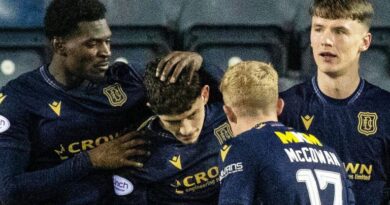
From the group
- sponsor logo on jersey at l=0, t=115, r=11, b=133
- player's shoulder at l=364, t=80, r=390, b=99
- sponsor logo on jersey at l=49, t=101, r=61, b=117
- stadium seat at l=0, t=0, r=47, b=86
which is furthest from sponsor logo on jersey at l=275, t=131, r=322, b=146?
stadium seat at l=0, t=0, r=47, b=86

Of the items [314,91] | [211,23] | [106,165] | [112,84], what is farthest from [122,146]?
[211,23]

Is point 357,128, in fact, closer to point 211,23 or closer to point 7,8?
point 211,23

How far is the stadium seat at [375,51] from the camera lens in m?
4.40

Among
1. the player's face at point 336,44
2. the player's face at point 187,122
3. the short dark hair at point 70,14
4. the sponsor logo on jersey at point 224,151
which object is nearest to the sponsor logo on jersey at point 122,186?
the player's face at point 187,122

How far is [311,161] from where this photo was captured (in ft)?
8.25

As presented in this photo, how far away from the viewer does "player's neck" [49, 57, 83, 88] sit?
336 cm

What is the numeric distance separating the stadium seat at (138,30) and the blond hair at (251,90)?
175cm

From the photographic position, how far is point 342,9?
312 centimetres

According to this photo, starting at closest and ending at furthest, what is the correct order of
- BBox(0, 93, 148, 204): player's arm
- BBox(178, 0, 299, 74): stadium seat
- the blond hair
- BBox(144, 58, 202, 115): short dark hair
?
1. the blond hair
2. BBox(144, 58, 202, 115): short dark hair
3. BBox(0, 93, 148, 204): player's arm
4. BBox(178, 0, 299, 74): stadium seat

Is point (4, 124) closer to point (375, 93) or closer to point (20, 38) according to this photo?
point (20, 38)

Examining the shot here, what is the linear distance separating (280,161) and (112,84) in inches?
43.4

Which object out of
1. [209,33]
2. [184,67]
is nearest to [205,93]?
[184,67]

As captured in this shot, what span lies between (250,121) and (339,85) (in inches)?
28.1

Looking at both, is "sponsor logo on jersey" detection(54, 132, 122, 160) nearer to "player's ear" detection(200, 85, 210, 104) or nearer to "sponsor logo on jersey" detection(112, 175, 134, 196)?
"sponsor logo on jersey" detection(112, 175, 134, 196)
